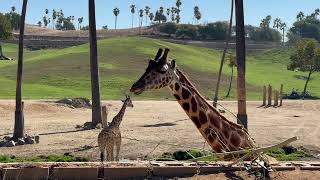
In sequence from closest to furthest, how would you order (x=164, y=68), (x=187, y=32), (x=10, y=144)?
(x=164, y=68) < (x=10, y=144) < (x=187, y=32)

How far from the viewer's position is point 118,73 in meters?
78.7

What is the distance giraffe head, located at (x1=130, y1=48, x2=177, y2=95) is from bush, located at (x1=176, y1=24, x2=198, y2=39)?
136m

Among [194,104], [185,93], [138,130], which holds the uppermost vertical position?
[185,93]

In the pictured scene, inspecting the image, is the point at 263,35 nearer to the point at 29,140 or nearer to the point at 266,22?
the point at 266,22

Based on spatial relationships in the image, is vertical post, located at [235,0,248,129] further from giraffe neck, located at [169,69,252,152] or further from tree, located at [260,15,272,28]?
tree, located at [260,15,272,28]

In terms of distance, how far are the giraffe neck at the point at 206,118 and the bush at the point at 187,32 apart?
135 meters

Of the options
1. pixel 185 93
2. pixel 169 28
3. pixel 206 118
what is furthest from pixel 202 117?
pixel 169 28

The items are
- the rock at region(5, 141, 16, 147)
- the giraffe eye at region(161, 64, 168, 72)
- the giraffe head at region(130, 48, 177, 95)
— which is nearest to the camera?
the giraffe head at region(130, 48, 177, 95)

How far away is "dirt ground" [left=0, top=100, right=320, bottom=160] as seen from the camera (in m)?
22.3

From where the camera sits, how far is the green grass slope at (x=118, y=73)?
2544 inches

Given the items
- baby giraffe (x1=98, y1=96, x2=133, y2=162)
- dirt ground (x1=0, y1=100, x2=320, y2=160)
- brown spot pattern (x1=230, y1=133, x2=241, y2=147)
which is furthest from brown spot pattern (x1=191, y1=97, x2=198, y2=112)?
baby giraffe (x1=98, y1=96, x2=133, y2=162)

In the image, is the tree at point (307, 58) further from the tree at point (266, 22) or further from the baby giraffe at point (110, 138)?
the tree at point (266, 22)

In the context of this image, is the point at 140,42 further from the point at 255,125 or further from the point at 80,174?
the point at 80,174

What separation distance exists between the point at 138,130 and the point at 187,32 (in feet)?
392
